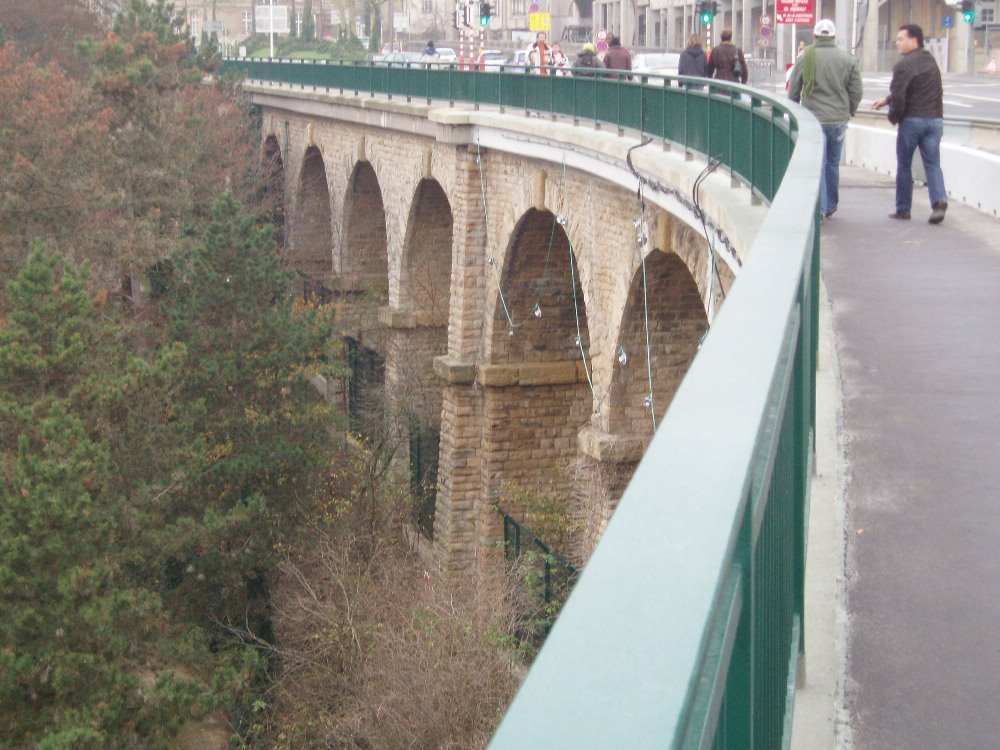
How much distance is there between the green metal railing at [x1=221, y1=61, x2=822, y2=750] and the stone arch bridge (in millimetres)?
4250

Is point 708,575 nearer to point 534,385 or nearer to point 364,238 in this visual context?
point 534,385

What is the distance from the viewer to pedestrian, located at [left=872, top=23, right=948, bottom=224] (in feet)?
37.5

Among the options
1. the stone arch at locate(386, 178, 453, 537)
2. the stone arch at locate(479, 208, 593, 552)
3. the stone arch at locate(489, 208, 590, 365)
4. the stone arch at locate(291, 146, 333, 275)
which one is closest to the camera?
the stone arch at locate(489, 208, 590, 365)

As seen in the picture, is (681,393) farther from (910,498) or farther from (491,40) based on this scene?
(491,40)

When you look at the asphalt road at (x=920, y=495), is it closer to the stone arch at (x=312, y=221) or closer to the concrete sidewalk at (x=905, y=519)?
the concrete sidewalk at (x=905, y=519)

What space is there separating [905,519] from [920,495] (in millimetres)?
289

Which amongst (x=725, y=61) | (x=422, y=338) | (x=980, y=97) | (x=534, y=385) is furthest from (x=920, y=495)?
(x=980, y=97)

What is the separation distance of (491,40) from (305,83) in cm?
4859

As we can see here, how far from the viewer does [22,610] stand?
17.1m

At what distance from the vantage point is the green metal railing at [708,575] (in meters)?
1.11

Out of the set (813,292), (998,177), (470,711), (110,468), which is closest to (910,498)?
(813,292)

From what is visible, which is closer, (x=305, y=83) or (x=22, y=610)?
(x=22, y=610)

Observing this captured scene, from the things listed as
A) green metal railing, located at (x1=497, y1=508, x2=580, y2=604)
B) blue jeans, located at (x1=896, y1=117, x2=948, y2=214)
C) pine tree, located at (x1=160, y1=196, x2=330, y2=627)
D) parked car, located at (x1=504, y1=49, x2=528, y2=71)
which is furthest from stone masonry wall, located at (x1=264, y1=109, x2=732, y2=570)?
pine tree, located at (x1=160, y1=196, x2=330, y2=627)

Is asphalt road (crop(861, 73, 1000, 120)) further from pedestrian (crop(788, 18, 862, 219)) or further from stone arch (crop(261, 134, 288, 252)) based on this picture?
stone arch (crop(261, 134, 288, 252))
